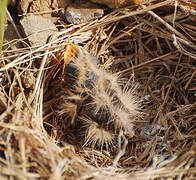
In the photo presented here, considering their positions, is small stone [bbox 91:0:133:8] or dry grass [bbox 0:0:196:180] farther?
small stone [bbox 91:0:133:8]

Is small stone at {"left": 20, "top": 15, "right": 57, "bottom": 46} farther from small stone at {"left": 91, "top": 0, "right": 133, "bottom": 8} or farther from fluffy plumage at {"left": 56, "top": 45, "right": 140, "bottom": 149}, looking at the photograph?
small stone at {"left": 91, "top": 0, "right": 133, "bottom": 8}

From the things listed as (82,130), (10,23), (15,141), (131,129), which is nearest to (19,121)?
(15,141)

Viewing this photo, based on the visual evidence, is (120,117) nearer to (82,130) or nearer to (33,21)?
(82,130)

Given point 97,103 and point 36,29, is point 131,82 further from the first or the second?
point 36,29

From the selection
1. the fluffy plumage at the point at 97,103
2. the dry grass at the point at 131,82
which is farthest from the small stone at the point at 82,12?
the fluffy plumage at the point at 97,103

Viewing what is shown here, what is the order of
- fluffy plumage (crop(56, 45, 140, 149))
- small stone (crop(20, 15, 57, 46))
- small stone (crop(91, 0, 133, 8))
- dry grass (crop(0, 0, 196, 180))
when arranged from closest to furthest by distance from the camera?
1. dry grass (crop(0, 0, 196, 180))
2. fluffy plumage (crop(56, 45, 140, 149))
3. small stone (crop(20, 15, 57, 46))
4. small stone (crop(91, 0, 133, 8))

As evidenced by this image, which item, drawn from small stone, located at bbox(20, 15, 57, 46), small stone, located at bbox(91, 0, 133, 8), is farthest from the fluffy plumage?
small stone, located at bbox(91, 0, 133, 8)
